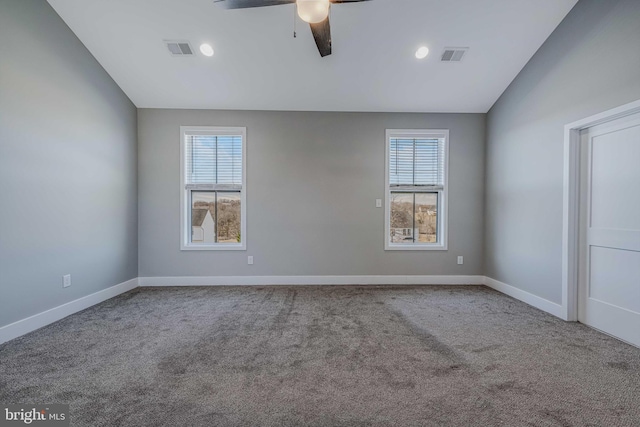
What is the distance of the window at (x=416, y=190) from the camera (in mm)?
4227

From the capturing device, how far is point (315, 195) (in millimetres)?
4184

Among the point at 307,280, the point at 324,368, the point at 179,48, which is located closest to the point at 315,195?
the point at 307,280

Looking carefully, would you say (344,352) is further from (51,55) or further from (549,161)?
(51,55)

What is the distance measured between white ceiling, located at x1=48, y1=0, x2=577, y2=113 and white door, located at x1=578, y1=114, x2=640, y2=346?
57.3 inches

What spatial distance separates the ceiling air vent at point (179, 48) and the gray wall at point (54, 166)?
1006 mm

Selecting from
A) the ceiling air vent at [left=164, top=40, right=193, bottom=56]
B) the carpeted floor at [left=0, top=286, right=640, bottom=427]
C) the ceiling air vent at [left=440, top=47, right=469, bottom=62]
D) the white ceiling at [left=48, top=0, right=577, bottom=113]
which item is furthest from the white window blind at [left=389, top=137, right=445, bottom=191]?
the ceiling air vent at [left=164, top=40, right=193, bottom=56]

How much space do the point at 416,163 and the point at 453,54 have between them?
5.02 ft

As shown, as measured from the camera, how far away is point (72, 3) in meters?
2.81

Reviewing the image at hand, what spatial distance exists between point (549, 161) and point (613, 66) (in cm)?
100

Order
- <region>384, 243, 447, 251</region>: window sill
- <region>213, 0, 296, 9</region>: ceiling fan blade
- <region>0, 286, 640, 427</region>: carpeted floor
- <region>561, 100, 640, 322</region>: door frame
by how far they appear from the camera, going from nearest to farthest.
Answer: <region>0, 286, 640, 427</region>: carpeted floor
<region>213, 0, 296, 9</region>: ceiling fan blade
<region>561, 100, 640, 322</region>: door frame
<region>384, 243, 447, 251</region>: window sill

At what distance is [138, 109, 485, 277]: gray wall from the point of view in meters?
4.13

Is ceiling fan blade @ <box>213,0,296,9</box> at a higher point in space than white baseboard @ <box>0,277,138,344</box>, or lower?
higher

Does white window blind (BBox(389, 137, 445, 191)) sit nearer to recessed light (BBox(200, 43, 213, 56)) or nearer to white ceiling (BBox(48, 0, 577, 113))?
white ceiling (BBox(48, 0, 577, 113))

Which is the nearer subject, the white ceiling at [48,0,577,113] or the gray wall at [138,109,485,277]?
the white ceiling at [48,0,577,113]
